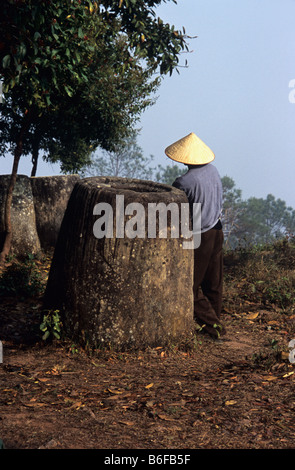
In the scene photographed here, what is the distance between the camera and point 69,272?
19.9 ft

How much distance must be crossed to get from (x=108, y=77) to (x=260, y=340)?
9.37 metres

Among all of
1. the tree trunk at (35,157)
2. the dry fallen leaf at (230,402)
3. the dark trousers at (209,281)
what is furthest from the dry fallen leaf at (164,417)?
the tree trunk at (35,157)

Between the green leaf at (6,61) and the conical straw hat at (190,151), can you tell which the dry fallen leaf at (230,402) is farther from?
the green leaf at (6,61)

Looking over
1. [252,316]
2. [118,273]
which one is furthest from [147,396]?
[252,316]

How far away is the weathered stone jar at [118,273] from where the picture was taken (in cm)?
588

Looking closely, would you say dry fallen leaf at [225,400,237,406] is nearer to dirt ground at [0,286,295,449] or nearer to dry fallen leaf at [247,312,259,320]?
dirt ground at [0,286,295,449]

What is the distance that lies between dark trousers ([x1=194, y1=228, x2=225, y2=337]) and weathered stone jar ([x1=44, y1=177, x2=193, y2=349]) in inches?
34.7

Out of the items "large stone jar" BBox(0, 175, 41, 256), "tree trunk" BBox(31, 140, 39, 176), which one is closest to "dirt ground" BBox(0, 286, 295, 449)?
"large stone jar" BBox(0, 175, 41, 256)

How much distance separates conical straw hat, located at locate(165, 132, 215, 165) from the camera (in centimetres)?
697

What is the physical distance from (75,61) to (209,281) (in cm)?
391

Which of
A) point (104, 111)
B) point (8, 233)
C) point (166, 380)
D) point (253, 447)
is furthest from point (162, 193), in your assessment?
point (104, 111)

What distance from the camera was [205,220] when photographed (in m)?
6.92
